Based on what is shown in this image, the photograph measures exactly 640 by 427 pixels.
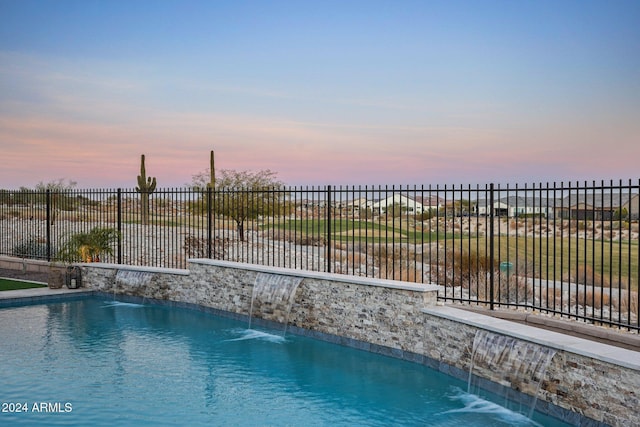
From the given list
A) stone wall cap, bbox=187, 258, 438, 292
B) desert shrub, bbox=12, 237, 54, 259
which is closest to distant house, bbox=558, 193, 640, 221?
stone wall cap, bbox=187, 258, 438, 292

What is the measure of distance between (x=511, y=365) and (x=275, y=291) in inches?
208

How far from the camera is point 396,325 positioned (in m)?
9.46

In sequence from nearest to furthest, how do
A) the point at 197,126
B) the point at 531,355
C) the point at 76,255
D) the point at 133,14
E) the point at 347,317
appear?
the point at 531,355, the point at 347,317, the point at 76,255, the point at 133,14, the point at 197,126

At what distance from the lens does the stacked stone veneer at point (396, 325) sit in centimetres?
618

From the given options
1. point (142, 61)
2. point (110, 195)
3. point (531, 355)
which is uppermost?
point (142, 61)

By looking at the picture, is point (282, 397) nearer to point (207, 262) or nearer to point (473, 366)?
point (473, 366)

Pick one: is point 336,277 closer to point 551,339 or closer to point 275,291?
point 275,291

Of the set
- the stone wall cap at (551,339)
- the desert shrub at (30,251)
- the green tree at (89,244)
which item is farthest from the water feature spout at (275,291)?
the desert shrub at (30,251)

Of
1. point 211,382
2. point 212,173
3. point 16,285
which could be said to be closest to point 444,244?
point 211,382

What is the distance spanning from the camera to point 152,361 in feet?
31.0

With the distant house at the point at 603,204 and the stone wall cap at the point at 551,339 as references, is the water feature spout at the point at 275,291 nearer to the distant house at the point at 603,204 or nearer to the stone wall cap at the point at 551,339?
the stone wall cap at the point at 551,339

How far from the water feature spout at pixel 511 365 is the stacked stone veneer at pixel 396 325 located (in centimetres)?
8

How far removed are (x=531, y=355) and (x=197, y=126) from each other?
17.5 m

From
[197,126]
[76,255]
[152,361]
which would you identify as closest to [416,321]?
[152,361]
